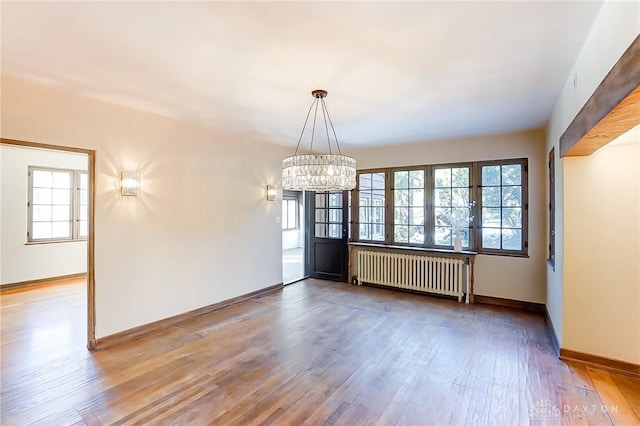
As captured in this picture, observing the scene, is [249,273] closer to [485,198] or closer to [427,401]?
[427,401]

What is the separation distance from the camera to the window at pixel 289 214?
1107 cm

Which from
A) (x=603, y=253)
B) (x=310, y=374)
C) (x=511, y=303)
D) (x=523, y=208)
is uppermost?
(x=523, y=208)

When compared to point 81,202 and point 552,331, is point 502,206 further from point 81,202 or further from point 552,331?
point 81,202

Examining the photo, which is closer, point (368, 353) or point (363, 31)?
point (363, 31)

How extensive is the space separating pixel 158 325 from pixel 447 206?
469cm

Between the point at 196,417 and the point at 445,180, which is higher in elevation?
the point at 445,180

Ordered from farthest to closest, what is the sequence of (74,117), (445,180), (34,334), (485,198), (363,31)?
(445,180), (485,198), (34,334), (74,117), (363,31)

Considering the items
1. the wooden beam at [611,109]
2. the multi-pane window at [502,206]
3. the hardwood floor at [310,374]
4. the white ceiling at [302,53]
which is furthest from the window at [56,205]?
the wooden beam at [611,109]

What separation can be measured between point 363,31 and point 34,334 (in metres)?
4.79

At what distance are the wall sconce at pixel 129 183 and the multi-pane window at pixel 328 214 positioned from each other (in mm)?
3754

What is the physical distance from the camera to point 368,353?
3.30 metres

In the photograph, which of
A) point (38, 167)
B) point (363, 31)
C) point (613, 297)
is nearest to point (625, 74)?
point (363, 31)

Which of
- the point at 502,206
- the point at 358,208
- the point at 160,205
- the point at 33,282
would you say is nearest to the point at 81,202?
the point at 33,282

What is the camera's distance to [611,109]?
1759mm
